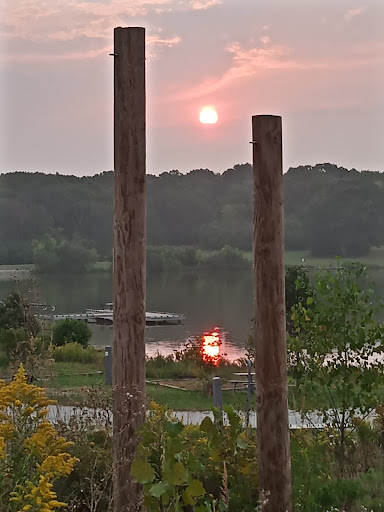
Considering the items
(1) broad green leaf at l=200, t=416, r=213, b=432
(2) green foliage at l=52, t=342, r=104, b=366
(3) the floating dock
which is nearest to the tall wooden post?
(1) broad green leaf at l=200, t=416, r=213, b=432

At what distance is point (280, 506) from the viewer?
3766 millimetres

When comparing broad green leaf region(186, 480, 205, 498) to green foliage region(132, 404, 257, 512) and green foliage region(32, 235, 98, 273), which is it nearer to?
green foliage region(132, 404, 257, 512)

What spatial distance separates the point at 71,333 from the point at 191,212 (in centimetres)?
412

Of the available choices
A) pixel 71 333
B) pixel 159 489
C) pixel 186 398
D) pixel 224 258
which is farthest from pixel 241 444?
pixel 224 258

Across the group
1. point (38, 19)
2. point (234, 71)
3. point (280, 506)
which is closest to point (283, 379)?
point (280, 506)

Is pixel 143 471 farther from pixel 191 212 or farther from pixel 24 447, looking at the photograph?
pixel 191 212

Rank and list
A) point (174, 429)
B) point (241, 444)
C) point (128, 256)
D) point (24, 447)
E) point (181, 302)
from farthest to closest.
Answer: point (181, 302) < point (241, 444) < point (128, 256) < point (174, 429) < point (24, 447)

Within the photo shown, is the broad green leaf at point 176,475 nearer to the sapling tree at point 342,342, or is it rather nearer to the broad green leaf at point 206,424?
the broad green leaf at point 206,424

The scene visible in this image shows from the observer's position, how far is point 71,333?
16.6 meters

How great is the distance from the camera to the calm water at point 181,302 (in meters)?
22.1

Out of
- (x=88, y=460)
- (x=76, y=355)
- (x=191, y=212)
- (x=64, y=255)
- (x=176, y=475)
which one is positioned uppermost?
(x=191, y=212)

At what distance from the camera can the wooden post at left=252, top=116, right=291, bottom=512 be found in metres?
3.76

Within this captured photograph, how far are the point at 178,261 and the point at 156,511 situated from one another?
835 inches

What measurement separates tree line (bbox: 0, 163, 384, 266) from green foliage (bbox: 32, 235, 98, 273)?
0.04m
